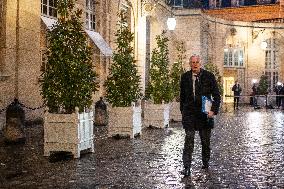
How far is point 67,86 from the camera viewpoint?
968 cm

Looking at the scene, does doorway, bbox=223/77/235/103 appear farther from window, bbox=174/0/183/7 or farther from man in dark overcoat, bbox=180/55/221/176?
man in dark overcoat, bbox=180/55/221/176

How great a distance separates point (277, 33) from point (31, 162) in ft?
124

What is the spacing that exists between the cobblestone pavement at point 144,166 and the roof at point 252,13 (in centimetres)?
3764

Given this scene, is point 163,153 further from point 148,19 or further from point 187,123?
point 148,19

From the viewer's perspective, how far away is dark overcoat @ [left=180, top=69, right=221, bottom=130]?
7.89 meters

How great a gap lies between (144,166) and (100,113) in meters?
8.94

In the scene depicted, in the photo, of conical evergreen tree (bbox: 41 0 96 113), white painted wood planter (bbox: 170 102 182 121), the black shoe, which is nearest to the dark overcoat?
the black shoe

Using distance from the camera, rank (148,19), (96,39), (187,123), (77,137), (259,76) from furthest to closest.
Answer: (259,76)
(148,19)
(96,39)
(77,137)
(187,123)

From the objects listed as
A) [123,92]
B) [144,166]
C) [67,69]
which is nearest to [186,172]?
[144,166]

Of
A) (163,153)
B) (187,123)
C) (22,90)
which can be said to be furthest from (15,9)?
(187,123)

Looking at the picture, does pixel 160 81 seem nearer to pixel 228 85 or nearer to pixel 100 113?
pixel 100 113

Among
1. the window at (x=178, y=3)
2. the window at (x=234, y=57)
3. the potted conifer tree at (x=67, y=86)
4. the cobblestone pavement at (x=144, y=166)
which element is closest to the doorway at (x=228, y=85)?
the window at (x=234, y=57)

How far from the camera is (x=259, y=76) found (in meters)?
41.8

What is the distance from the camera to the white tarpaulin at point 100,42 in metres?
19.1
